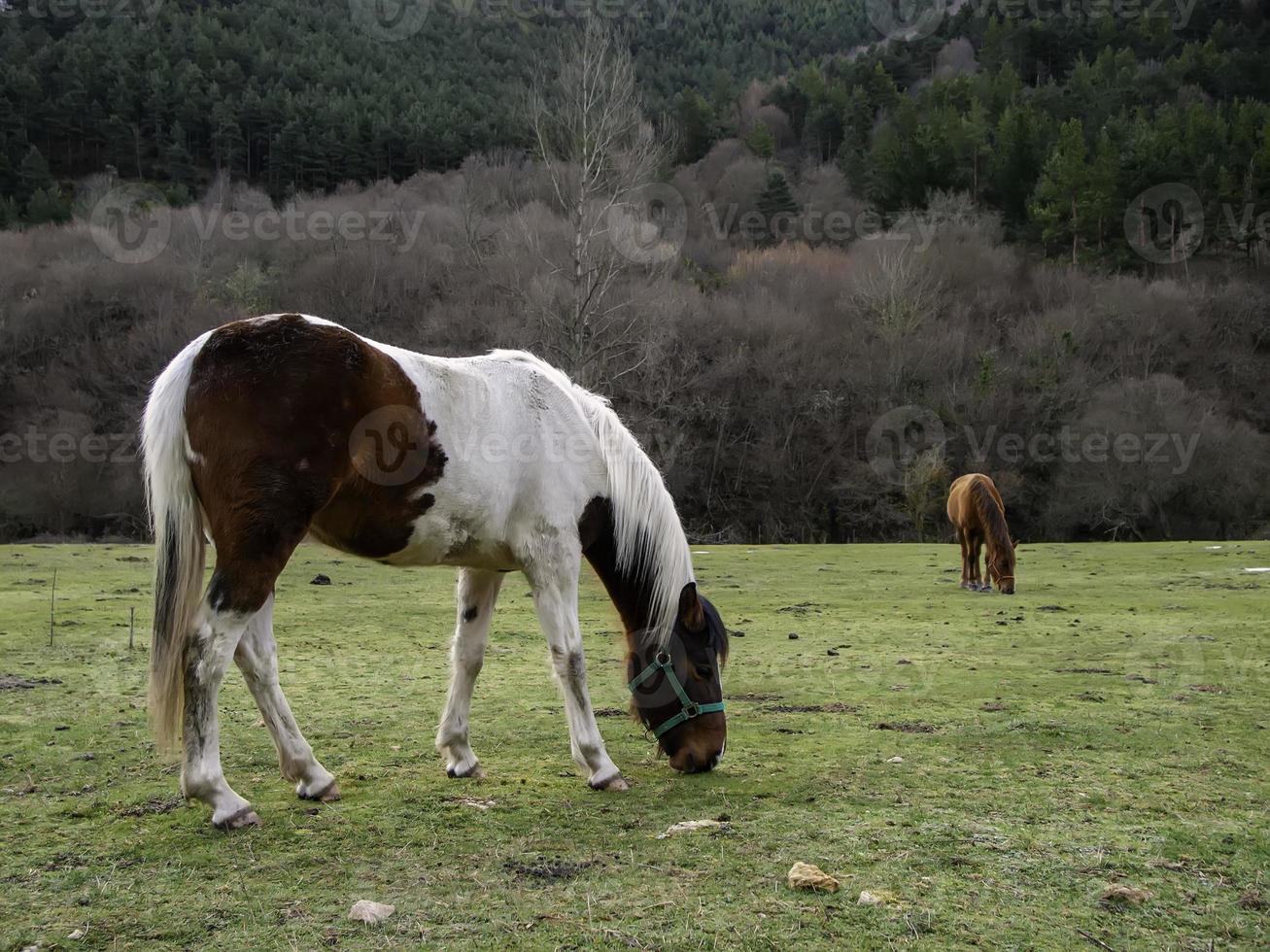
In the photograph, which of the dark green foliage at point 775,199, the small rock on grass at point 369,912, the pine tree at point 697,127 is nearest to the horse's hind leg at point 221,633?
the small rock on grass at point 369,912

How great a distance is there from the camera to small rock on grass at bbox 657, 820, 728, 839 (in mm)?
4078

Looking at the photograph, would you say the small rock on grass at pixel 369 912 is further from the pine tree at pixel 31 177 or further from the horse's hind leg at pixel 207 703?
the pine tree at pixel 31 177

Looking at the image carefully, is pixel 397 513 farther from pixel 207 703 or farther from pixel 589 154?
pixel 589 154

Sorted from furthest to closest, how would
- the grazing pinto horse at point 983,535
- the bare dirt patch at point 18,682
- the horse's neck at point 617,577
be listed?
the grazing pinto horse at point 983,535
the bare dirt patch at point 18,682
the horse's neck at point 617,577

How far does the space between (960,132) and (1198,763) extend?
6741cm

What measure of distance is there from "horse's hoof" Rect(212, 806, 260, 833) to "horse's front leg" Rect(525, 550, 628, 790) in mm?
1503

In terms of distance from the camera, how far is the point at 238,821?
4.05 m

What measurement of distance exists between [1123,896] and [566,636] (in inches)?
104

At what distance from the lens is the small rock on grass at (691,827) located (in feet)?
13.4

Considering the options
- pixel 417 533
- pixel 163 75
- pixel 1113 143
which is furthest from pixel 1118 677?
pixel 163 75

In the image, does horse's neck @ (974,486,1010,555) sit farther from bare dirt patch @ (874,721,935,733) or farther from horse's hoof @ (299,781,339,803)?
horse's hoof @ (299,781,339,803)

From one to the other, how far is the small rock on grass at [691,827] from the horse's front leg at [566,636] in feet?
2.42

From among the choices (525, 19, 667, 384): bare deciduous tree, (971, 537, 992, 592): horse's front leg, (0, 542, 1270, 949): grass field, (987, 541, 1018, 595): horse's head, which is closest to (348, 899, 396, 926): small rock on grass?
(0, 542, 1270, 949): grass field

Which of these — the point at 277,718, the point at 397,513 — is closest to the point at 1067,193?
the point at 397,513
